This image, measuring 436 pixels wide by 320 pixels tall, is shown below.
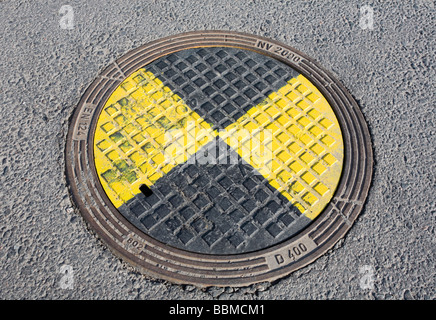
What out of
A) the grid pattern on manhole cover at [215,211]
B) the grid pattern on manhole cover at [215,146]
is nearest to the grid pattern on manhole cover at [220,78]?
the grid pattern on manhole cover at [215,146]

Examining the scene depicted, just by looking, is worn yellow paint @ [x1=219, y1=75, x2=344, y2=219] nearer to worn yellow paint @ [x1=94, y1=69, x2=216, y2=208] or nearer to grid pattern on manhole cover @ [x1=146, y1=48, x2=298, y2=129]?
grid pattern on manhole cover @ [x1=146, y1=48, x2=298, y2=129]

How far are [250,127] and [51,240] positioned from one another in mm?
1382

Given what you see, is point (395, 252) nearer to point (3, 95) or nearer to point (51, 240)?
point (51, 240)

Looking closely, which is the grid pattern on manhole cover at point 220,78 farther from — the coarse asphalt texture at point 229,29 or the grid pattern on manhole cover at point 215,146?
the coarse asphalt texture at point 229,29

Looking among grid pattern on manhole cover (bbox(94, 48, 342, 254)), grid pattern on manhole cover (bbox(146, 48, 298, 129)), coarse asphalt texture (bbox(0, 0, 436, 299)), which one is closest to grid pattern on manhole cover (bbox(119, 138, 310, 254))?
grid pattern on manhole cover (bbox(94, 48, 342, 254))

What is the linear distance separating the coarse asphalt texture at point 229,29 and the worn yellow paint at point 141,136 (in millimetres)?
269

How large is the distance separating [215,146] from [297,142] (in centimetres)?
53

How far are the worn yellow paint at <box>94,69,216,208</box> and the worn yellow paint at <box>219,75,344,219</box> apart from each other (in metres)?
0.26

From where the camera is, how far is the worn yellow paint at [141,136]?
110 inches

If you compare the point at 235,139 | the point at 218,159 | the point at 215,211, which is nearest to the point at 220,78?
the point at 235,139

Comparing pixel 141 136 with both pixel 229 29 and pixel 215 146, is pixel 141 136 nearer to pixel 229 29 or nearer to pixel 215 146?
pixel 215 146

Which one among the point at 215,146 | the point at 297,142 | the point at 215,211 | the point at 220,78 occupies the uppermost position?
the point at 220,78

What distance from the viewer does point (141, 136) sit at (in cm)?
296
